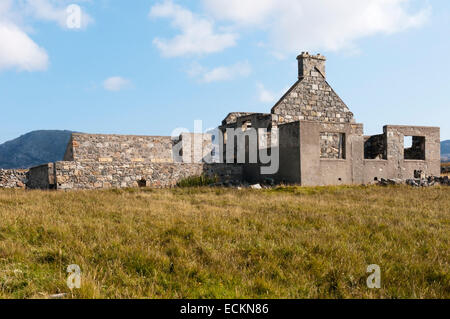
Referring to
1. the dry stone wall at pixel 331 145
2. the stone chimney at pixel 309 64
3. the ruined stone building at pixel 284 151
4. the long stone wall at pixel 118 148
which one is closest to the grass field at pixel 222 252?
the ruined stone building at pixel 284 151

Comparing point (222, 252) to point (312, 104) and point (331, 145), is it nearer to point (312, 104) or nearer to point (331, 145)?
point (331, 145)

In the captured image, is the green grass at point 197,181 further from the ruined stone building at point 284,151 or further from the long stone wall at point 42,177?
the long stone wall at point 42,177

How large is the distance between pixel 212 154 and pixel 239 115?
382cm

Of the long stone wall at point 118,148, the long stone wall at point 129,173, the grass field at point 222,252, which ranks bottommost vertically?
the grass field at point 222,252

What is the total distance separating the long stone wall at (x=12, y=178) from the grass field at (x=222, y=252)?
1237 centimetres

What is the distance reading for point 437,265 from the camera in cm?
488

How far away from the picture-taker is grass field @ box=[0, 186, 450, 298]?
4125 mm

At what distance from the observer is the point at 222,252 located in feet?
17.5

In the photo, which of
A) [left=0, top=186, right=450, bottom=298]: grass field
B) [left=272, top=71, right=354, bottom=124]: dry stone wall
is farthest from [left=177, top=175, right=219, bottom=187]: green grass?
[left=0, top=186, right=450, bottom=298]: grass field

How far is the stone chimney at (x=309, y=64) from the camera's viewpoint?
2122 centimetres
